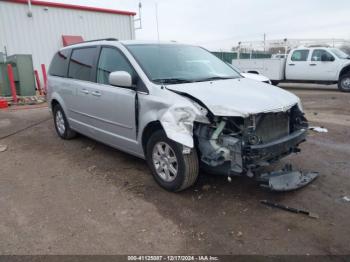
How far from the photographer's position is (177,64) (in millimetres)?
4312

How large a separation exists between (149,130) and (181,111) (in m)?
0.70

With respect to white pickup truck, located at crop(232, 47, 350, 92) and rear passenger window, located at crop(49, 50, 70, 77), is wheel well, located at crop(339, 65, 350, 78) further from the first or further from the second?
rear passenger window, located at crop(49, 50, 70, 77)

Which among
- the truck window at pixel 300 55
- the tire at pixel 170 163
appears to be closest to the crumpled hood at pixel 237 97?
the tire at pixel 170 163

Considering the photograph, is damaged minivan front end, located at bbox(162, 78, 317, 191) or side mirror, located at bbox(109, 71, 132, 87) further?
side mirror, located at bbox(109, 71, 132, 87)

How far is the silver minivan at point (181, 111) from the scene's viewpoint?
10.7ft

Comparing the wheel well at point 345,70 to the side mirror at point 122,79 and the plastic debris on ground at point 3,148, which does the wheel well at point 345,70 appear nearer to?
the side mirror at point 122,79

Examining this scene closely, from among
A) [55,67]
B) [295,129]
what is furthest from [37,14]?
[295,129]

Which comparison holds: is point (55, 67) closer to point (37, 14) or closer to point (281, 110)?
point (281, 110)

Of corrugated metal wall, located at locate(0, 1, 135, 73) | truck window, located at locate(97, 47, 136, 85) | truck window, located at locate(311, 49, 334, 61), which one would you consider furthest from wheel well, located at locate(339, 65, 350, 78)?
corrugated metal wall, located at locate(0, 1, 135, 73)

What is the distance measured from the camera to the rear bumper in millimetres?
3146

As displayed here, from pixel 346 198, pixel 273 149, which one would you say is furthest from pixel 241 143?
pixel 346 198

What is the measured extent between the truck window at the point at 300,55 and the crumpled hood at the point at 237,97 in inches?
458

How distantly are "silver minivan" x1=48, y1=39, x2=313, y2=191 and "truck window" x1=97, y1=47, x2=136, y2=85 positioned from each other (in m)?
0.01

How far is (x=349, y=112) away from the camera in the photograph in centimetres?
→ 866
